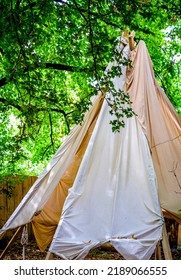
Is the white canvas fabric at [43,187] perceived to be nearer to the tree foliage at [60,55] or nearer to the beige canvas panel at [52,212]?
the tree foliage at [60,55]

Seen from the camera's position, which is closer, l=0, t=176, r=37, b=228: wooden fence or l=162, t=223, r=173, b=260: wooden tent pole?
l=162, t=223, r=173, b=260: wooden tent pole

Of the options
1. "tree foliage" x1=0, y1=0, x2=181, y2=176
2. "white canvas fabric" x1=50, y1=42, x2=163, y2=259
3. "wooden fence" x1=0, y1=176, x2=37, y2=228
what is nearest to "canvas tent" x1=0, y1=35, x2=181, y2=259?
"white canvas fabric" x1=50, y1=42, x2=163, y2=259

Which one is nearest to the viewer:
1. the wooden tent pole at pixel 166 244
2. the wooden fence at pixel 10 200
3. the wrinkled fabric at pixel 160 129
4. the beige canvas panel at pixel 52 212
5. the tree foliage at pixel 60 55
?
the tree foliage at pixel 60 55

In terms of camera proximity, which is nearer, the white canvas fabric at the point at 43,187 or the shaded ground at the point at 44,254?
the white canvas fabric at the point at 43,187

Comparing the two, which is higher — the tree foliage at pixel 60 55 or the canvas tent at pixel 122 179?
the tree foliage at pixel 60 55

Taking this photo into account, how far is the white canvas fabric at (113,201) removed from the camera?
15.3ft

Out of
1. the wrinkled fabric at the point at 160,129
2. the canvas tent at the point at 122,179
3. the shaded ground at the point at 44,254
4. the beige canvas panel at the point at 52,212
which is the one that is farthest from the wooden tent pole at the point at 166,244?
the shaded ground at the point at 44,254

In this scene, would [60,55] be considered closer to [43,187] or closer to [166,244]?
[43,187]

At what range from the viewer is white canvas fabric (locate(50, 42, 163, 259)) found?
467cm

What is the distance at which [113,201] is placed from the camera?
5039mm

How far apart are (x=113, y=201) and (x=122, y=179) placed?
0.96ft

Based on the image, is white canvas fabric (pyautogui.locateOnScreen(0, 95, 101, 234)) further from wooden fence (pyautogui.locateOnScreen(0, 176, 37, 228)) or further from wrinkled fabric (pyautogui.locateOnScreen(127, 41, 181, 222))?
wooden fence (pyautogui.locateOnScreen(0, 176, 37, 228))

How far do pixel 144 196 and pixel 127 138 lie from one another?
81cm
